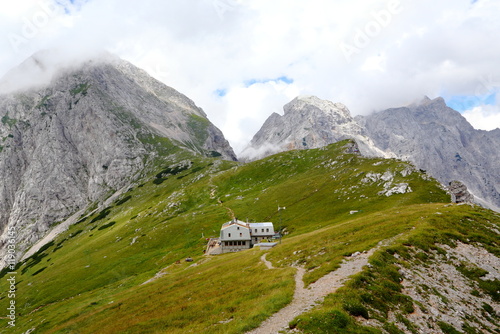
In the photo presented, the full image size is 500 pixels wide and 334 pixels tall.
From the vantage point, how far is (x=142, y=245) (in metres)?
115

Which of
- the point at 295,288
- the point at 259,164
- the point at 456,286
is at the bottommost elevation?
the point at 456,286

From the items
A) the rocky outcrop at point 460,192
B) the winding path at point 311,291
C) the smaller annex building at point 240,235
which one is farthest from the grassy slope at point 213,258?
the rocky outcrop at point 460,192

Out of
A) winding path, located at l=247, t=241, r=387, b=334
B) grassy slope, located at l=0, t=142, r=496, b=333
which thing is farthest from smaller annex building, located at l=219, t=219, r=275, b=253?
winding path, located at l=247, t=241, r=387, b=334

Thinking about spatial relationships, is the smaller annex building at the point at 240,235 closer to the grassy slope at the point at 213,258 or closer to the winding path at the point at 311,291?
the grassy slope at the point at 213,258

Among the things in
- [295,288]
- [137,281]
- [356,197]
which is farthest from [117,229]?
[295,288]

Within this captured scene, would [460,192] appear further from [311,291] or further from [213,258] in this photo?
[311,291]

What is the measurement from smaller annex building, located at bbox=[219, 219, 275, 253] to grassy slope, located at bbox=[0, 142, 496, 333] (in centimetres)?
812

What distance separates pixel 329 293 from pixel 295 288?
217 inches

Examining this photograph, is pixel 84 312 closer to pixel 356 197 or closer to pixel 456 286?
pixel 456 286

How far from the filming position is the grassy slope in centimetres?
3534

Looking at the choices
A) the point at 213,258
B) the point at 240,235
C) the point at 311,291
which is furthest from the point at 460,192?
the point at 311,291

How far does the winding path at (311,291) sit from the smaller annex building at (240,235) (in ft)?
191

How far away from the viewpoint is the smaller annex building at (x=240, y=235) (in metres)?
92.8

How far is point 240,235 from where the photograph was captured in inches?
3701
